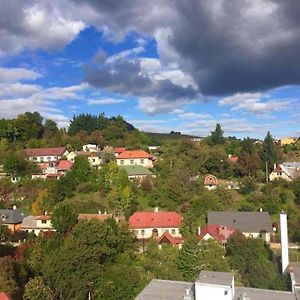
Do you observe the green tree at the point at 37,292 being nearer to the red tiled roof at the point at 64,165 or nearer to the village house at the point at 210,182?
the village house at the point at 210,182

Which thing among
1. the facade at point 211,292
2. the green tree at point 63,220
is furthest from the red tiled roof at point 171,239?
the facade at point 211,292

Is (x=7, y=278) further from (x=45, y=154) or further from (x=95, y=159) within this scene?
(x=45, y=154)

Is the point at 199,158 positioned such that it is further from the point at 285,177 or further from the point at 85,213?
the point at 85,213

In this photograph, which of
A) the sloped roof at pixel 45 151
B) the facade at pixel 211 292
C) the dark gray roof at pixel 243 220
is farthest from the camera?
the sloped roof at pixel 45 151

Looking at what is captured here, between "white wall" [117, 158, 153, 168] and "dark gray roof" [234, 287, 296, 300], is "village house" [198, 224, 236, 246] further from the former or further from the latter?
"white wall" [117, 158, 153, 168]

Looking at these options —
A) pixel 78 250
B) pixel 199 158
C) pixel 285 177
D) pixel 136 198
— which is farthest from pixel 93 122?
pixel 78 250
